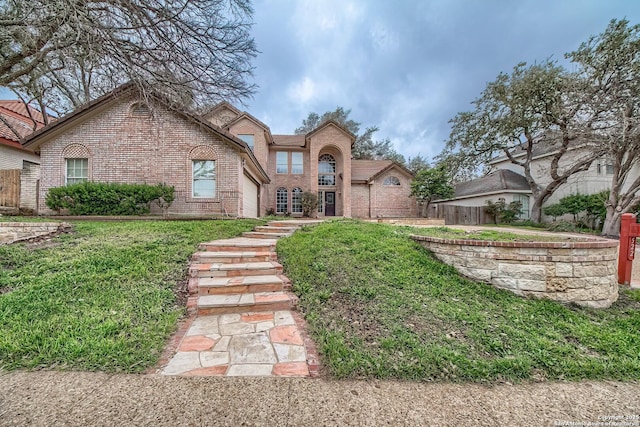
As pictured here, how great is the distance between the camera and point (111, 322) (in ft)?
9.31

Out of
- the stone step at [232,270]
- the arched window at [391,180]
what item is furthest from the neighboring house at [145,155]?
the arched window at [391,180]

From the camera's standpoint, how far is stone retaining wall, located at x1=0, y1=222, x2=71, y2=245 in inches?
217

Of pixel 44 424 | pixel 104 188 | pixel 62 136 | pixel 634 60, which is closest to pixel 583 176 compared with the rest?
pixel 634 60

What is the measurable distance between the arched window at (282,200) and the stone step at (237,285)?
48.1 feet

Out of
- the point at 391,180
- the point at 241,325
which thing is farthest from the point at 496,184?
the point at 241,325

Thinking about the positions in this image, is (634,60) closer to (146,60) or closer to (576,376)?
(576,376)

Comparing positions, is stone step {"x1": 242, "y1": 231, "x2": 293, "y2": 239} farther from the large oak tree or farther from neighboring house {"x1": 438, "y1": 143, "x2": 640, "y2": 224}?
neighboring house {"x1": 438, "y1": 143, "x2": 640, "y2": 224}

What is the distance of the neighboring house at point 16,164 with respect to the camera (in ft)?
32.5

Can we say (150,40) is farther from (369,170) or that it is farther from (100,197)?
(369,170)

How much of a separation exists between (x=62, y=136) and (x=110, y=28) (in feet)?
29.3

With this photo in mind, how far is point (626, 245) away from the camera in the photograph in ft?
14.1

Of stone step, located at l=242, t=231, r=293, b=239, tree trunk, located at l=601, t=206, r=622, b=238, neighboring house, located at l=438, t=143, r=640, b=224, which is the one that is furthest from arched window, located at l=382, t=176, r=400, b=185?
stone step, located at l=242, t=231, r=293, b=239

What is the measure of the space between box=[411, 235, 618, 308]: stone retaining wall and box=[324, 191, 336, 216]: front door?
16.1 meters

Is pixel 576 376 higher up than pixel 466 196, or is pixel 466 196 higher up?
pixel 466 196
